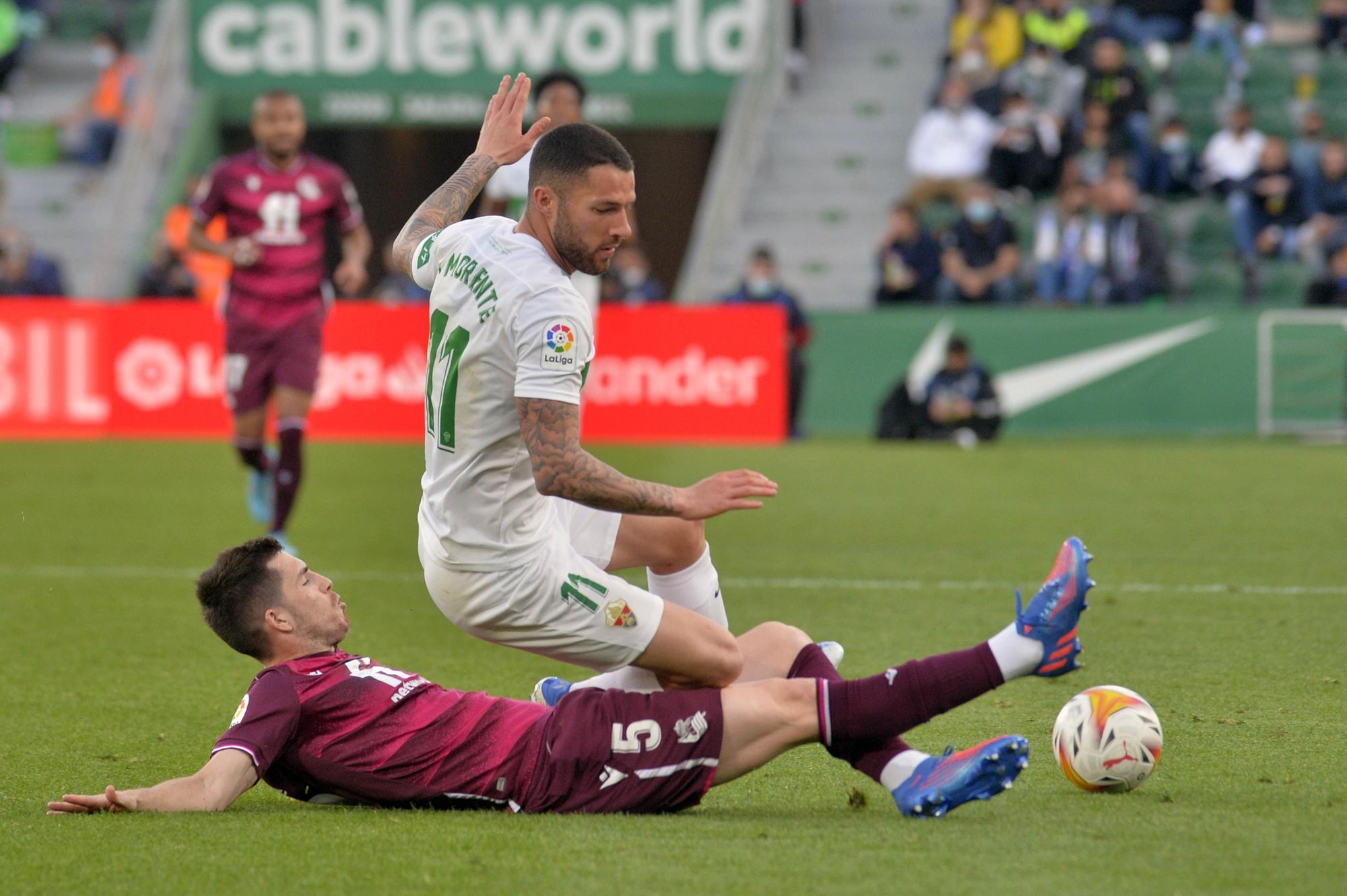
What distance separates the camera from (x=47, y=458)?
1515cm

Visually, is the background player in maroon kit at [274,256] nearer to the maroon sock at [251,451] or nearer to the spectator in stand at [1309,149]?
the maroon sock at [251,451]

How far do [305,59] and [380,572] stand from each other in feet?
47.9

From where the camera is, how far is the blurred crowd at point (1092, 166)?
1792 cm

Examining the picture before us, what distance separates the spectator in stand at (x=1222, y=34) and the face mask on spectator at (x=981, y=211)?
395cm

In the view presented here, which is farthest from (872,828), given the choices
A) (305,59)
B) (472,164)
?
(305,59)

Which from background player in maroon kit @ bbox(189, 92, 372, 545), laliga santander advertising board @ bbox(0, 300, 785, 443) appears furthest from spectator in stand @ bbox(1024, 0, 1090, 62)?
background player in maroon kit @ bbox(189, 92, 372, 545)

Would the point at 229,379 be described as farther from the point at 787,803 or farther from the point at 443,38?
the point at 443,38

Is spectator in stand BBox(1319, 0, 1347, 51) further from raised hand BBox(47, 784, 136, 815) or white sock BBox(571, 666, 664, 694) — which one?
raised hand BBox(47, 784, 136, 815)

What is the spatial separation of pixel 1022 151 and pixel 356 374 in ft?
24.5

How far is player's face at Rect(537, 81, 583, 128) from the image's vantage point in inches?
339

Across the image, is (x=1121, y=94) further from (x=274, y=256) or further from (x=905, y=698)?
(x=905, y=698)

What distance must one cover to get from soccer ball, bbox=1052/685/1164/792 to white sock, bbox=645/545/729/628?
3.50 feet

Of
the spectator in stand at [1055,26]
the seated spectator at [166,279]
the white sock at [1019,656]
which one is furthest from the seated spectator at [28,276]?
the white sock at [1019,656]

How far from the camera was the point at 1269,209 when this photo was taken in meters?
18.6
